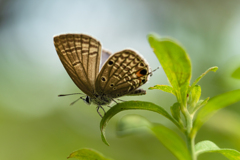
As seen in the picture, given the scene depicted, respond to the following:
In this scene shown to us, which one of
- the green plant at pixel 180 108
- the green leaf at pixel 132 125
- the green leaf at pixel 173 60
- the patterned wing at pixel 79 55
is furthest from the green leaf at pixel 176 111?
the patterned wing at pixel 79 55

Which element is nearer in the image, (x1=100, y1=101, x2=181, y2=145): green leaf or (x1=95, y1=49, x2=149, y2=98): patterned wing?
(x1=100, y1=101, x2=181, y2=145): green leaf

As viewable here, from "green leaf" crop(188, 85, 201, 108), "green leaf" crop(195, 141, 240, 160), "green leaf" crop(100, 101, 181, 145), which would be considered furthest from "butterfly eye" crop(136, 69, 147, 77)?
"green leaf" crop(195, 141, 240, 160)

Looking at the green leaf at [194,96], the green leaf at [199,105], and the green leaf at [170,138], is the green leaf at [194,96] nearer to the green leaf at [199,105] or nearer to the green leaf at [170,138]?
the green leaf at [199,105]

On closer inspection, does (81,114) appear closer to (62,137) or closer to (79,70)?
(62,137)

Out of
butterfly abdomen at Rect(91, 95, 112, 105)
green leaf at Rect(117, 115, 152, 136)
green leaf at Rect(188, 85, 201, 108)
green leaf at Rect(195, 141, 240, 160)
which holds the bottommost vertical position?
butterfly abdomen at Rect(91, 95, 112, 105)

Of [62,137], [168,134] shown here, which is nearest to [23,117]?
[62,137]

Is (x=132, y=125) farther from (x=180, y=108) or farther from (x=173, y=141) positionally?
(x=180, y=108)

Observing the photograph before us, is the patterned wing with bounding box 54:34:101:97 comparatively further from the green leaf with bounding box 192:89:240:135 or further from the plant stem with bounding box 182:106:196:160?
the green leaf with bounding box 192:89:240:135
